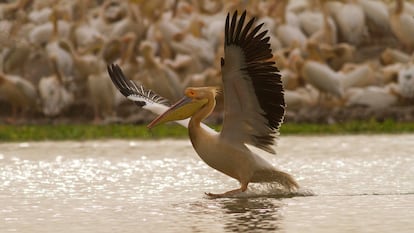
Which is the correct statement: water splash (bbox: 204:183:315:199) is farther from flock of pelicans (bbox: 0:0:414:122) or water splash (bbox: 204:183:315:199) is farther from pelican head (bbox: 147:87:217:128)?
flock of pelicans (bbox: 0:0:414:122)

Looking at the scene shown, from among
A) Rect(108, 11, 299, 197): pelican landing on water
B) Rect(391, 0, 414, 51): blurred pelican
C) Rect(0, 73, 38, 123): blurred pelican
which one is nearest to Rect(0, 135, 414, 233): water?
Rect(108, 11, 299, 197): pelican landing on water

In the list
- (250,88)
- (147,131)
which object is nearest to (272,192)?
(250,88)

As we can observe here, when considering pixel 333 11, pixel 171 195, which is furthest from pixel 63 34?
pixel 171 195

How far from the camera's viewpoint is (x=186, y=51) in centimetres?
1902

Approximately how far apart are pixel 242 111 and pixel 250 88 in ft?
0.62

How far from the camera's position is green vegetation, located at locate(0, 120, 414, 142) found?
47.1 feet

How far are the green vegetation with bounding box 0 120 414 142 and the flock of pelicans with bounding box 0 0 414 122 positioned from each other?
47.1 inches

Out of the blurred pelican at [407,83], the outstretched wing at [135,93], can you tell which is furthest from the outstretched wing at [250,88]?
the blurred pelican at [407,83]

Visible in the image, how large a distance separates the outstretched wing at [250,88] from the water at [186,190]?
1.30ft

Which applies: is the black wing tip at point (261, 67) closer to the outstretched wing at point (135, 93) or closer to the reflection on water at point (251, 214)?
the reflection on water at point (251, 214)

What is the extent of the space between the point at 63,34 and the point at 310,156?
369 inches

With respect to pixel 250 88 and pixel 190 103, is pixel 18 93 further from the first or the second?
pixel 250 88

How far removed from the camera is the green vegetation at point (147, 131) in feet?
47.1

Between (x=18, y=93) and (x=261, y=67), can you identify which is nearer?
(x=261, y=67)
